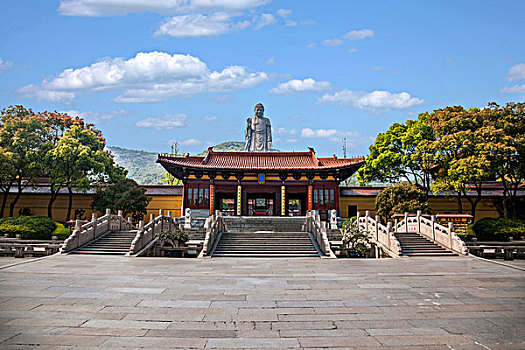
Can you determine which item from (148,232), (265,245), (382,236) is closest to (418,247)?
(382,236)

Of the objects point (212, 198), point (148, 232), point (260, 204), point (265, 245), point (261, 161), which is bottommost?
point (265, 245)

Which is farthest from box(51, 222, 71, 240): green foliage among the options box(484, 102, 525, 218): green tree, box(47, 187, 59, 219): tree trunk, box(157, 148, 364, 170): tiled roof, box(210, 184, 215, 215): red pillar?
box(484, 102, 525, 218): green tree

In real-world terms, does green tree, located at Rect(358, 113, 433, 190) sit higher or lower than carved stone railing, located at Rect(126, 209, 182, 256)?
higher

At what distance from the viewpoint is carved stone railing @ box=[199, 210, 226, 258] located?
16703 mm

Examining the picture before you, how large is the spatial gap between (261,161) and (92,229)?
16.5 meters

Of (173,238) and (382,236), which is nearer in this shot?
(173,238)

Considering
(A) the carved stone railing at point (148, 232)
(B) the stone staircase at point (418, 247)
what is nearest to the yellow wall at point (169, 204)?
(A) the carved stone railing at point (148, 232)

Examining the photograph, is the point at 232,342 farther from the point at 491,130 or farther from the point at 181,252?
the point at 491,130

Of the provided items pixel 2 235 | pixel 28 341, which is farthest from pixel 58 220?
pixel 28 341

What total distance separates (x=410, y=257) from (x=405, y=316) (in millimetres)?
10553

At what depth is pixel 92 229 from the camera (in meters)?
18.9

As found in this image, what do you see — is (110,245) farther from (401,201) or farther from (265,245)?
(401,201)

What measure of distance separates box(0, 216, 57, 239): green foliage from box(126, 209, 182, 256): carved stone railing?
6.67m

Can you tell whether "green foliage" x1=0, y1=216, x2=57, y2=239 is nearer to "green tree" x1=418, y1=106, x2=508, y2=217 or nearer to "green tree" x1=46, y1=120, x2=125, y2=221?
"green tree" x1=46, y1=120, x2=125, y2=221
